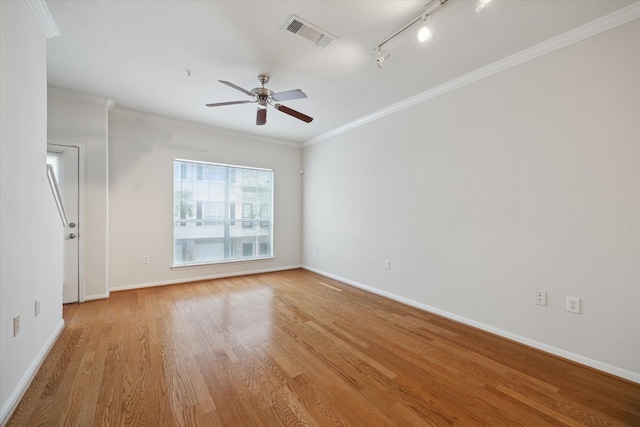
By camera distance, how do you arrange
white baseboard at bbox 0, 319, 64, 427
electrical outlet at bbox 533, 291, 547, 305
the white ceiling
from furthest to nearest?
1. electrical outlet at bbox 533, 291, 547, 305
2. the white ceiling
3. white baseboard at bbox 0, 319, 64, 427

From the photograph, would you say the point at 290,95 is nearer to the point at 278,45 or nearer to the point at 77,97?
the point at 278,45

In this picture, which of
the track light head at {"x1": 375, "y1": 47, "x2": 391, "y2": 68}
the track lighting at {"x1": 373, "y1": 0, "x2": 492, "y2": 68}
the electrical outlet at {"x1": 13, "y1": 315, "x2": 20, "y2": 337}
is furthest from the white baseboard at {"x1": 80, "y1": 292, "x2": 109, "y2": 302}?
the track lighting at {"x1": 373, "y1": 0, "x2": 492, "y2": 68}

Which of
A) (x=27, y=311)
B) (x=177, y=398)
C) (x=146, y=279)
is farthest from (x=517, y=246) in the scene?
(x=146, y=279)

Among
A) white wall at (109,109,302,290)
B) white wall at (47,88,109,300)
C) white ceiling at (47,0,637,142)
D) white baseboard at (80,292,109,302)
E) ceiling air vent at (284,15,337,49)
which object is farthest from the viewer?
white wall at (109,109,302,290)

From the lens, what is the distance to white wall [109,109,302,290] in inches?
153

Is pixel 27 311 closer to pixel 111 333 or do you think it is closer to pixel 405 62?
pixel 111 333

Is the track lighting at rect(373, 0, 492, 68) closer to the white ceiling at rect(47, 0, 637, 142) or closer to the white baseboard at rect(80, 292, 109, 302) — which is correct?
the white ceiling at rect(47, 0, 637, 142)

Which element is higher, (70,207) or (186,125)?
(186,125)

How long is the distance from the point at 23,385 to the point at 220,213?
11.0 ft

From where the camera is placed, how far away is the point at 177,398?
166 centimetres

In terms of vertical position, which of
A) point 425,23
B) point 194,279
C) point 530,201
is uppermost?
point 425,23

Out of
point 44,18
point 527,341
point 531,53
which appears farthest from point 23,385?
point 531,53

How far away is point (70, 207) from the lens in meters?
3.37

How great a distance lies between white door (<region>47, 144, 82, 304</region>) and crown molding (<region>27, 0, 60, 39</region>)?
5.42 ft
